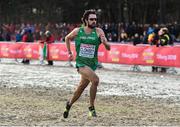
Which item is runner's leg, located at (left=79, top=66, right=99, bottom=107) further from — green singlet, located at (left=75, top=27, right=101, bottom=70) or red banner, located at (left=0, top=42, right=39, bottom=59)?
red banner, located at (left=0, top=42, right=39, bottom=59)

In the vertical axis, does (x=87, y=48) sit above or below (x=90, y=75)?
above

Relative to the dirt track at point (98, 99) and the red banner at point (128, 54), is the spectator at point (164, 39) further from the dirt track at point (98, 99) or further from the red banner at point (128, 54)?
the dirt track at point (98, 99)

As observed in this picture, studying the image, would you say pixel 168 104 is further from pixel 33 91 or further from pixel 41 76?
pixel 41 76

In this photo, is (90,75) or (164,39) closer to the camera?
(90,75)

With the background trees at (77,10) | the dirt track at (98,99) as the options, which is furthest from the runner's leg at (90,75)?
the background trees at (77,10)

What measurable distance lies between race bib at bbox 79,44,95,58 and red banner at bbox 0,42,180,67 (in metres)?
12.4

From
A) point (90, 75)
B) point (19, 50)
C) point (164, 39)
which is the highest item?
point (90, 75)

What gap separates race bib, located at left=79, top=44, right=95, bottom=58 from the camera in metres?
11.4

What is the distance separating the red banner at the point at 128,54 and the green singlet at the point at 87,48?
484 inches

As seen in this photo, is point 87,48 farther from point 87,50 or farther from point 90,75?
point 90,75

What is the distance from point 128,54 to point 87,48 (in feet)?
46.4

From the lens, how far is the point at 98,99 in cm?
1467

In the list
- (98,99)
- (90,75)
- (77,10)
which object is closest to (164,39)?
(98,99)

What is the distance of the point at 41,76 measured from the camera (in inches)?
858
